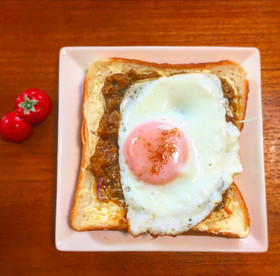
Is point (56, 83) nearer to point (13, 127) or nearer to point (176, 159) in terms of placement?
point (13, 127)

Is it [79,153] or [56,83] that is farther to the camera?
[56,83]

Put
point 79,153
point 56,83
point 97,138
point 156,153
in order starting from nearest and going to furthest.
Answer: point 156,153
point 97,138
point 79,153
point 56,83

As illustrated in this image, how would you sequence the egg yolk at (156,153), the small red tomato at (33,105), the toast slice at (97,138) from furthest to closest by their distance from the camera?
the small red tomato at (33,105) < the toast slice at (97,138) < the egg yolk at (156,153)

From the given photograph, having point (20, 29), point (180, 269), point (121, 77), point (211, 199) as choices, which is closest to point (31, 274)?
point (180, 269)

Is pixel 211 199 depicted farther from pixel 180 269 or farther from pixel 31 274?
pixel 31 274

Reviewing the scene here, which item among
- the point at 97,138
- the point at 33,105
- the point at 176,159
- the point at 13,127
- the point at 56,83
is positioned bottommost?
the point at 176,159

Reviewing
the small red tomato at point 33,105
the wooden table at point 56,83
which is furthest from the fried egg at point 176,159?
the small red tomato at point 33,105

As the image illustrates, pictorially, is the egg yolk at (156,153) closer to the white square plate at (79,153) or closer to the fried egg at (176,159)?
the fried egg at (176,159)

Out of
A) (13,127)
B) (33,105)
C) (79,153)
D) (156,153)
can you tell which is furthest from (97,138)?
(13,127)
